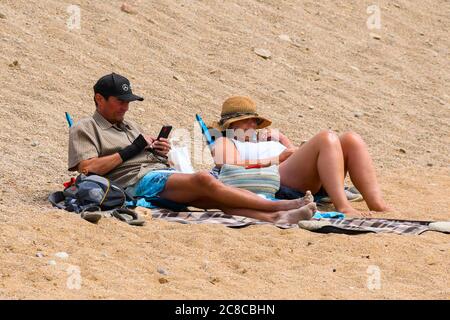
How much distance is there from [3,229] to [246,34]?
703cm

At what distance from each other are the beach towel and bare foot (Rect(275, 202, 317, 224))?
0.06m

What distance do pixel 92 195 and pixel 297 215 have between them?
1229 millimetres

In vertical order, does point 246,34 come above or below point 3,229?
above

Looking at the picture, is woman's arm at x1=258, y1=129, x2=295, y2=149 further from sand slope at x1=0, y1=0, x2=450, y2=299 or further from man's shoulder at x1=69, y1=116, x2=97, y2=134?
man's shoulder at x1=69, y1=116, x2=97, y2=134

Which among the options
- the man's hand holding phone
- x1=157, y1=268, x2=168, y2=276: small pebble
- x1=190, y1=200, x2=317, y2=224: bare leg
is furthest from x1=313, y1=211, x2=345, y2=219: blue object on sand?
x1=157, y1=268, x2=168, y2=276: small pebble

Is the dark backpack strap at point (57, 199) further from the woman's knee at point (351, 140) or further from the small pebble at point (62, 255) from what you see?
the woman's knee at point (351, 140)

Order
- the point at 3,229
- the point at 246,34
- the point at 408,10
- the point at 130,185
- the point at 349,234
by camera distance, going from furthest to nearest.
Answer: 1. the point at 408,10
2. the point at 246,34
3. the point at 130,185
4. the point at 349,234
5. the point at 3,229

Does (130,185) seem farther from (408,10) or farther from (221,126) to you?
(408,10)

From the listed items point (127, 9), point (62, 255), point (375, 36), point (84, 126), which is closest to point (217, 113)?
point (127, 9)

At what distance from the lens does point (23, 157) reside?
8023 mm

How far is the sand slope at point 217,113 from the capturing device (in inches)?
212

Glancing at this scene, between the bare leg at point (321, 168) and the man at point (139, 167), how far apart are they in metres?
0.42
